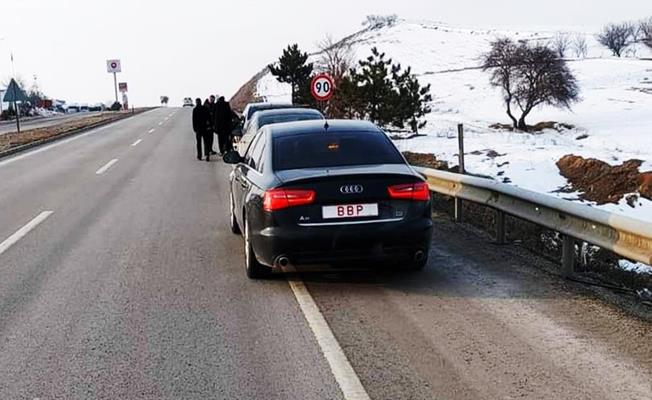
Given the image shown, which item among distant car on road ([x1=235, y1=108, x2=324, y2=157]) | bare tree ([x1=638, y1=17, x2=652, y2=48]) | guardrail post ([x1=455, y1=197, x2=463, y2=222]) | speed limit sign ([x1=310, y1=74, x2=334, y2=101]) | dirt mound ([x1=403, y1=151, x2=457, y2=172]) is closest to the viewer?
guardrail post ([x1=455, y1=197, x2=463, y2=222])

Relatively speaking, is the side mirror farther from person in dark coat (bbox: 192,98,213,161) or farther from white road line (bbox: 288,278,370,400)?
person in dark coat (bbox: 192,98,213,161)

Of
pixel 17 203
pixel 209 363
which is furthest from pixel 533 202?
pixel 17 203

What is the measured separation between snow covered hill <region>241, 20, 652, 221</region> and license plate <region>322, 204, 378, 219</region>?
474 inches

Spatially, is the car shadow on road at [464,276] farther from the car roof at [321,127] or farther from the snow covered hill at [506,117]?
the snow covered hill at [506,117]

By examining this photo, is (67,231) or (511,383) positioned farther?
(67,231)

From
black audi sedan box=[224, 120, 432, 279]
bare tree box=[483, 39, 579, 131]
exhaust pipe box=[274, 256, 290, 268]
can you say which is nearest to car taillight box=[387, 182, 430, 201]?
black audi sedan box=[224, 120, 432, 279]

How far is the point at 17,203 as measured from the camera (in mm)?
12977

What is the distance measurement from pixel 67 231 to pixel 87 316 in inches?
166

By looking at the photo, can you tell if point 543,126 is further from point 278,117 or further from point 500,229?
point 500,229

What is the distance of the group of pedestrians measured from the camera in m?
21.0

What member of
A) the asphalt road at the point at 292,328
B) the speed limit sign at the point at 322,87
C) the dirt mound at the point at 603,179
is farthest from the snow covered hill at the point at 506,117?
the asphalt road at the point at 292,328

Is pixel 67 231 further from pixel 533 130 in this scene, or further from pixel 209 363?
pixel 533 130

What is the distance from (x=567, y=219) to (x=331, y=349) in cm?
309

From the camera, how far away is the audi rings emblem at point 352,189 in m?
6.59
